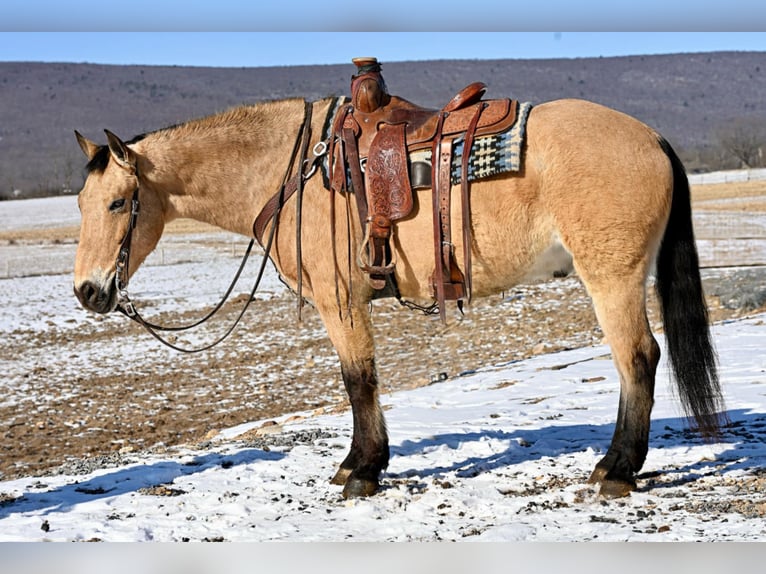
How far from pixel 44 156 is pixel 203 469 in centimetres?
3675

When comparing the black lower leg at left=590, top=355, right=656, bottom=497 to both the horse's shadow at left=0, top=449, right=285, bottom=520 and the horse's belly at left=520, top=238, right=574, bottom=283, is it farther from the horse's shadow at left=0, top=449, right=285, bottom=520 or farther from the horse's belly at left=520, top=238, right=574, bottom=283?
the horse's shadow at left=0, top=449, right=285, bottom=520

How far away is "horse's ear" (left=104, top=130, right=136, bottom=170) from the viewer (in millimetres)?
4500

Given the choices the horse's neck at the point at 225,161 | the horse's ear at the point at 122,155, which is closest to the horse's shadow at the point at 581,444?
the horse's neck at the point at 225,161

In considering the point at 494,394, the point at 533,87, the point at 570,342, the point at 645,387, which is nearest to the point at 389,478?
the point at 645,387

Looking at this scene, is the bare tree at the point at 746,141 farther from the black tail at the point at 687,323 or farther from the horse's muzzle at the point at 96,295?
the horse's muzzle at the point at 96,295

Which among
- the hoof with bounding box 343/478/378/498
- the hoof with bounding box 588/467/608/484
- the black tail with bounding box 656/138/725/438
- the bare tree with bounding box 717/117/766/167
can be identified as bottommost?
the hoof with bounding box 343/478/378/498

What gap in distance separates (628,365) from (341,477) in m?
1.68

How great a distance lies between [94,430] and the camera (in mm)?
7375

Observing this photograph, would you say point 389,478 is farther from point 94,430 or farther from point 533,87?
point 533,87

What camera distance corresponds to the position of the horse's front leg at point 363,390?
4.53 m

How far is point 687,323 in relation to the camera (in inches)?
175

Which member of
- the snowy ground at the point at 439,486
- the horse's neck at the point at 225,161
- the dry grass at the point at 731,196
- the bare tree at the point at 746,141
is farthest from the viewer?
the bare tree at the point at 746,141

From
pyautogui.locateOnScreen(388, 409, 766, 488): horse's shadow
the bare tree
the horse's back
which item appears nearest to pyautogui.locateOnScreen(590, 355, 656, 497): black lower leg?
pyautogui.locateOnScreen(388, 409, 766, 488): horse's shadow

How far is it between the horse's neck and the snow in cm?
157
